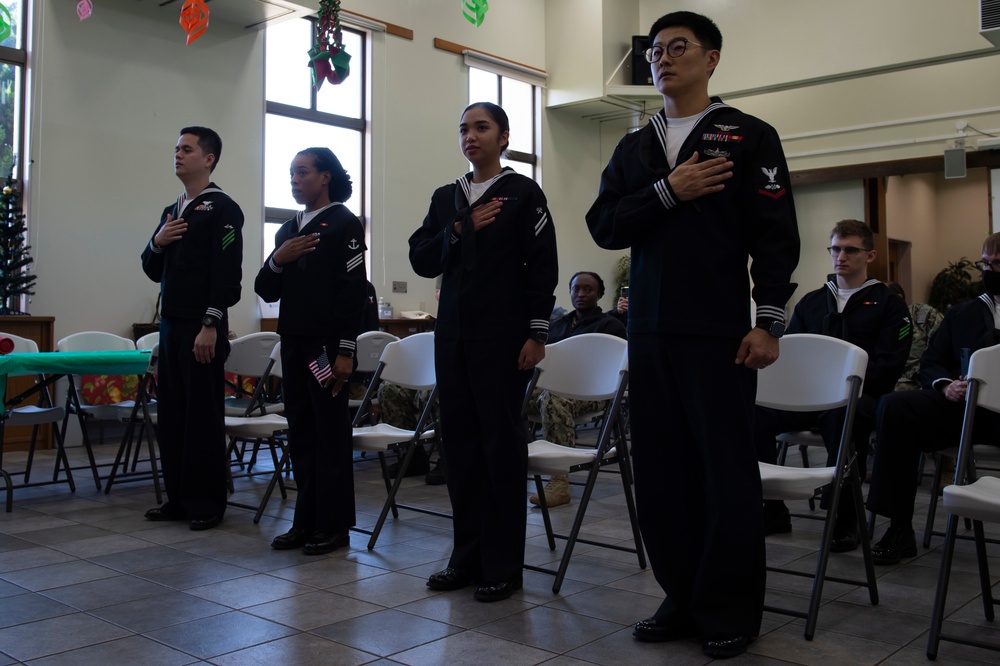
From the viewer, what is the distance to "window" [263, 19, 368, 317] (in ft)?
28.5

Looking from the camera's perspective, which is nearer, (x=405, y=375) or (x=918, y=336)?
(x=405, y=375)

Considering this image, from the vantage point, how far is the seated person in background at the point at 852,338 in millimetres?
3375

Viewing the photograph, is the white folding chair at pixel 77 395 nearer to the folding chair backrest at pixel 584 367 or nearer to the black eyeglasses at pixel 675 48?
the folding chair backrest at pixel 584 367

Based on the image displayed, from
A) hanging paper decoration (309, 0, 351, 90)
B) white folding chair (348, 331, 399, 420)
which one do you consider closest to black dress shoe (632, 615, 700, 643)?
white folding chair (348, 331, 399, 420)

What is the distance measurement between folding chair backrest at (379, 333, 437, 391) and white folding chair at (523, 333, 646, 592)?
2.09 feet

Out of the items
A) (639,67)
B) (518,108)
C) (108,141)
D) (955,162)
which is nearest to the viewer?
(108,141)

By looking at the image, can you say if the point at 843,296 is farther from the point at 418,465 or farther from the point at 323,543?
the point at 418,465

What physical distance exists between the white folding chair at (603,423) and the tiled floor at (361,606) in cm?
15

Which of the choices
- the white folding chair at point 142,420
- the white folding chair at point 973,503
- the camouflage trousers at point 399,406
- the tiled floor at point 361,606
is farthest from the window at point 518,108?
the white folding chair at point 973,503

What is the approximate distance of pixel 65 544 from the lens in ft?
11.2

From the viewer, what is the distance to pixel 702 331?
7.14 ft

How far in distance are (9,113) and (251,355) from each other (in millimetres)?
3979

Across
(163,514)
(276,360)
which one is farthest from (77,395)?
(163,514)

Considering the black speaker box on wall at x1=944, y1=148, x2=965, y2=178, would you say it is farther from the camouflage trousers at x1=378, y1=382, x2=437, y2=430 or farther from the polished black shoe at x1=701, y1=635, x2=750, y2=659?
the polished black shoe at x1=701, y1=635, x2=750, y2=659
